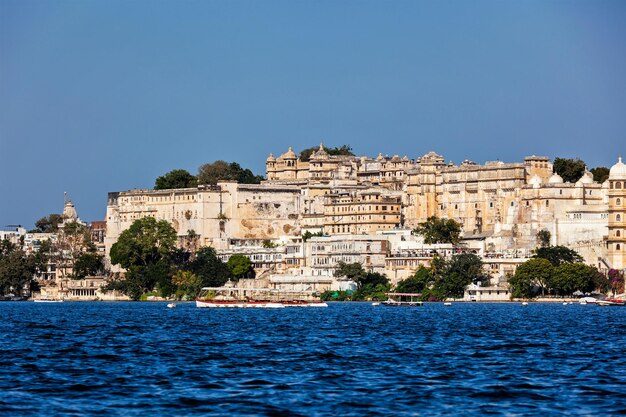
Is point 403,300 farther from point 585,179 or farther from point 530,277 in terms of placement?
point 585,179

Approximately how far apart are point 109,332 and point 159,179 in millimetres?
100352

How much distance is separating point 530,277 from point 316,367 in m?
69.2

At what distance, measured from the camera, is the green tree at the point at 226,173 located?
176625mm

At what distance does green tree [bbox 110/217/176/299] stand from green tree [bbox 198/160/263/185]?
24.2 m

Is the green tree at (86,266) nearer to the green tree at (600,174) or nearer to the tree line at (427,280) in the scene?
the tree line at (427,280)

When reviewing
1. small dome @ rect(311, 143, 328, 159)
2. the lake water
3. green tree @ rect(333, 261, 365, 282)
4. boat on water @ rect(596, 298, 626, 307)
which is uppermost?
small dome @ rect(311, 143, 328, 159)

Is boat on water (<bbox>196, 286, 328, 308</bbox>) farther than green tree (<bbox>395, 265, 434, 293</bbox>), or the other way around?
green tree (<bbox>395, 265, 434, 293</bbox>)

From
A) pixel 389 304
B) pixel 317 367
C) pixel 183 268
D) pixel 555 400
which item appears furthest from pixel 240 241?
pixel 555 400

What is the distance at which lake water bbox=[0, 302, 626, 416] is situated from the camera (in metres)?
40.9

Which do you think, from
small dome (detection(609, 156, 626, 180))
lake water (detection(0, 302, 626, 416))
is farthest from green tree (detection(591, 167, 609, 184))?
lake water (detection(0, 302, 626, 416))

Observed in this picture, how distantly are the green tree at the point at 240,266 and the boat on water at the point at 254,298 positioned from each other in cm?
324

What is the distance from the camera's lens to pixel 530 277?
119 m

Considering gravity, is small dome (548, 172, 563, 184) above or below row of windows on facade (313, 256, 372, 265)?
above

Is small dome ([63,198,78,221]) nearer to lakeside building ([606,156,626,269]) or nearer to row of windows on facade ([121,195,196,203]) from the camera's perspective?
row of windows on facade ([121,195,196,203])
